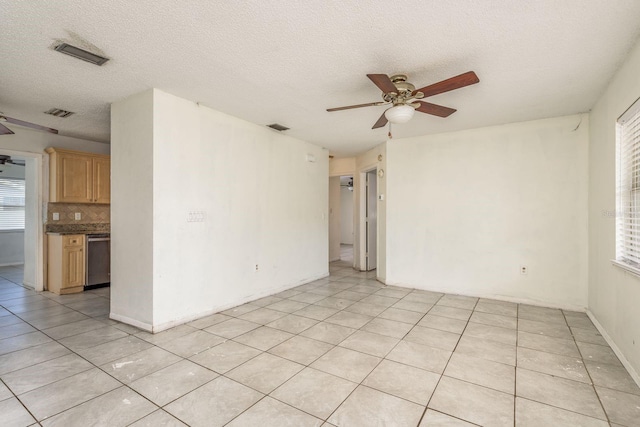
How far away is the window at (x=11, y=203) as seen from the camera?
23.0 ft

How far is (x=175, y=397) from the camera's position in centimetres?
201

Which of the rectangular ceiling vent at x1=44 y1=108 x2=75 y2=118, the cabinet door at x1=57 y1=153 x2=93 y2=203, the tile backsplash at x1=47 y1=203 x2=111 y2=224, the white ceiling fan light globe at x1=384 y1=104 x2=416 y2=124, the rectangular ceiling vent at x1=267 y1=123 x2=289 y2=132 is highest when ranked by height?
the rectangular ceiling vent at x1=267 y1=123 x2=289 y2=132

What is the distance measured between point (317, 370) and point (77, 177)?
16.6 ft

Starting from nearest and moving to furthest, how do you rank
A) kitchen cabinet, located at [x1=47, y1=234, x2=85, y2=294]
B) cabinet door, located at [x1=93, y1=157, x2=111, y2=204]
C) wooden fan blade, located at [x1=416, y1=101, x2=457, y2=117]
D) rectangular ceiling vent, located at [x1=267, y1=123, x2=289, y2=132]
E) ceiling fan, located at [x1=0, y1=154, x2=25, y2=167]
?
wooden fan blade, located at [x1=416, y1=101, x2=457, y2=117]
rectangular ceiling vent, located at [x1=267, y1=123, x2=289, y2=132]
kitchen cabinet, located at [x1=47, y1=234, x2=85, y2=294]
cabinet door, located at [x1=93, y1=157, x2=111, y2=204]
ceiling fan, located at [x1=0, y1=154, x2=25, y2=167]

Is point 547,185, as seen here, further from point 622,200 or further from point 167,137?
point 167,137

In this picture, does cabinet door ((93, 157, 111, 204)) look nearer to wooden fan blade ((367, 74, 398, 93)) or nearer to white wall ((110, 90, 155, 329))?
white wall ((110, 90, 155, 329))

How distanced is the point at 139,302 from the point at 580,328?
474cm

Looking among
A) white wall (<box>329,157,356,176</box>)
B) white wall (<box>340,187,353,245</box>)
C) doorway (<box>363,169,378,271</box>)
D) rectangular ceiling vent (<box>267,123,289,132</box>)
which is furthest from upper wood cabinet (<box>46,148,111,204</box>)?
white wall (<box>340,187,353,245</box>)

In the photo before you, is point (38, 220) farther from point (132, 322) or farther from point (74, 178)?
point (132, 322)

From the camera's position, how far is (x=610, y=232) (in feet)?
9.61

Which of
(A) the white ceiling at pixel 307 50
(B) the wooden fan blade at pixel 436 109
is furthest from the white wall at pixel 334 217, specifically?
(B) the wooden fan blade at pixel 436 109

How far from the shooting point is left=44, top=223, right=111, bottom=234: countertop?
485 cm

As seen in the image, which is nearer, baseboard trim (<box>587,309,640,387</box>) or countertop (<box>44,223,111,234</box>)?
baseboard trim (<box>587,309,640,387</box>)

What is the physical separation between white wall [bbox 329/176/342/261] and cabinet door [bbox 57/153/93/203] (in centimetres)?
503
